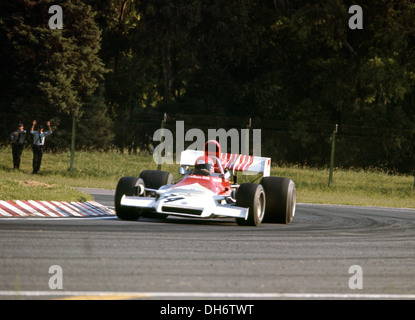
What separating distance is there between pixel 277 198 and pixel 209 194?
1812 millimetres

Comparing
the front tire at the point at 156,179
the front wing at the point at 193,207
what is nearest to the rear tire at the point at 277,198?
the front wing at the point at 193,207

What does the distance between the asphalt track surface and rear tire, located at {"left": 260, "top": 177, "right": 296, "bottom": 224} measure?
2.33ft

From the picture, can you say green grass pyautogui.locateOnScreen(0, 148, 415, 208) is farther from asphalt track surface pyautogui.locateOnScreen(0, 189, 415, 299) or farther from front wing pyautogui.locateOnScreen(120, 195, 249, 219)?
asphalt track surface pyautogui.locateOnScreen(0, 189, 415, 299)

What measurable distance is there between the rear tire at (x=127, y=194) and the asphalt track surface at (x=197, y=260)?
0.27m

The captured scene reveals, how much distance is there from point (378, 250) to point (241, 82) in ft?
115

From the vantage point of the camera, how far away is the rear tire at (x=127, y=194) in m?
13.0

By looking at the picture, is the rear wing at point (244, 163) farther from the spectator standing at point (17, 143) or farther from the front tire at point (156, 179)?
the spectator standing at point (17, 143)

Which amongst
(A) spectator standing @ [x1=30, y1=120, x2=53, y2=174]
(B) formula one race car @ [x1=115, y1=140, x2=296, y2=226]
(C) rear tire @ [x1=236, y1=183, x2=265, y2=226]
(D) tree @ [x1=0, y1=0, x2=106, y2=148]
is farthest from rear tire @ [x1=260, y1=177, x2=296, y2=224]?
(D) tree @ [x1=0, y1=0, x2=106, y2=148]

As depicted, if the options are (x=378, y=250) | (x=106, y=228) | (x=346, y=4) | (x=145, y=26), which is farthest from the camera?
(x=145, y=26)

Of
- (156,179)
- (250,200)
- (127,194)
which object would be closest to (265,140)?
(156,179)

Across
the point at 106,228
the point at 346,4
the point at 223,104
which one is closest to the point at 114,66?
the point at 223,104
